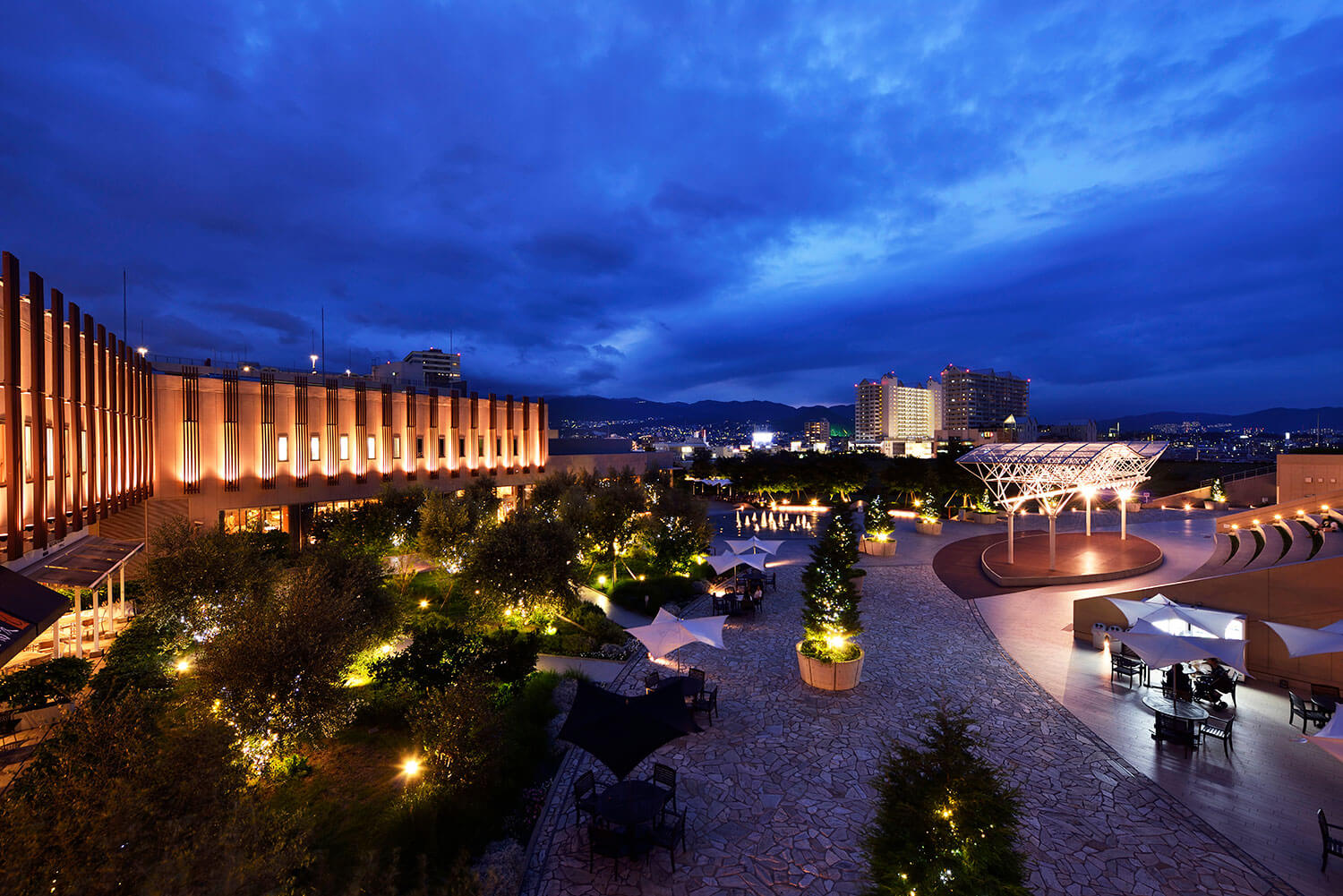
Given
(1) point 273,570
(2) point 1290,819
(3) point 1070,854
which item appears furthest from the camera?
(1) point 273,570

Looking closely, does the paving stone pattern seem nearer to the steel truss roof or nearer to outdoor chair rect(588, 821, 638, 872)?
outdoor chair rect(588, 821, 638, 872)

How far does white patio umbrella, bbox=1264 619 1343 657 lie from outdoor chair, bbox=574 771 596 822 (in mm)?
13401

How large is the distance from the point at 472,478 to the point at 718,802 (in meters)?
32.5

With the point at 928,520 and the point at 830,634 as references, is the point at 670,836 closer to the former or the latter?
the point at 830,634

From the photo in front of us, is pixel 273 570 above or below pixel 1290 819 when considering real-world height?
above

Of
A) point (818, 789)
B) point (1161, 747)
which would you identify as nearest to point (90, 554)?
point (818, 789)

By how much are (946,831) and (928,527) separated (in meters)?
33.7

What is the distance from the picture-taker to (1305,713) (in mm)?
10859

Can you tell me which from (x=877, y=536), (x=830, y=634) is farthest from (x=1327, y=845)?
(x=877, y=536)

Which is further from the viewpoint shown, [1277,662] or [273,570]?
[273,570]

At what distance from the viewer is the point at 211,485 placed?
27531 millimetres

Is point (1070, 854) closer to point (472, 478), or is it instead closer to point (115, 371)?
point (115, 371)

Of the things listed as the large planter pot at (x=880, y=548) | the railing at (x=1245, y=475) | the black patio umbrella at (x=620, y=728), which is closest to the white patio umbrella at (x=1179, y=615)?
the black patio umbrella at (x=620, y=728)

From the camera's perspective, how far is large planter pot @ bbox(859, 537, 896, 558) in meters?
29.1
